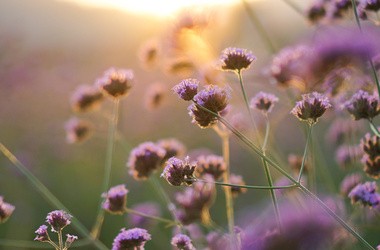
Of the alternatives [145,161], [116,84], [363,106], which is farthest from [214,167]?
[363,106]

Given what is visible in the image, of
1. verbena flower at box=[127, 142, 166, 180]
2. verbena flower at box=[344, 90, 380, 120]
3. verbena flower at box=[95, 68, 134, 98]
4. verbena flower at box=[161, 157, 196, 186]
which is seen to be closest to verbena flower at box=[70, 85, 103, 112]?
verbena flower at box=[95, 68, 134, 98]

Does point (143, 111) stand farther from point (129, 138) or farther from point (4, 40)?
point (4, 40)

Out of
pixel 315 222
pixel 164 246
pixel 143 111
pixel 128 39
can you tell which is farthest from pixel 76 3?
pixel 315 222

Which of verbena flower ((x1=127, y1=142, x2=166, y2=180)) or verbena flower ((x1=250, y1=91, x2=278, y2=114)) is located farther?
verbena flower ((x1=127, y1=142, x2=166, y2=180))

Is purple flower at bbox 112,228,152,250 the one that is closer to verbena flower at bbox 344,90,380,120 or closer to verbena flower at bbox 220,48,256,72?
verbena flower at bbox 220,48,256,72

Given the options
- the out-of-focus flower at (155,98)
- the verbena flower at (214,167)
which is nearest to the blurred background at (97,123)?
the out-of-focus flower at (155,98)
